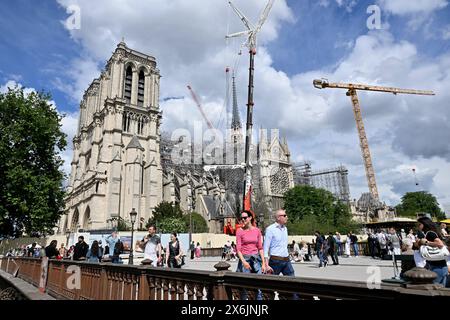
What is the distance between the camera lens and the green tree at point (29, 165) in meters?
24.3

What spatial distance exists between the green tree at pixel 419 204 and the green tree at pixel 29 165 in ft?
254

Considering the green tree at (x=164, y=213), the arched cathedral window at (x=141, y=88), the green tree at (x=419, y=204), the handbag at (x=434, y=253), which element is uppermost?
the arched cathedral window at (x=141, y=88)

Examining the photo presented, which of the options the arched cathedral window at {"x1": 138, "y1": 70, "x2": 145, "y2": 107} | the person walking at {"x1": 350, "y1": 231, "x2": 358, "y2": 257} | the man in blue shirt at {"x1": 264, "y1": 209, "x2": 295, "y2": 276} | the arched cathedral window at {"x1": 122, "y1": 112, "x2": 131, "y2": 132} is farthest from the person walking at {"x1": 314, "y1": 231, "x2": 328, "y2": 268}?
the arched cathedral window at {"x1": 138, "y1": 70, "x2": 145, "y2": 107}

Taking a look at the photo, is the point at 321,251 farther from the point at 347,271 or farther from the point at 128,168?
the point at 128,168

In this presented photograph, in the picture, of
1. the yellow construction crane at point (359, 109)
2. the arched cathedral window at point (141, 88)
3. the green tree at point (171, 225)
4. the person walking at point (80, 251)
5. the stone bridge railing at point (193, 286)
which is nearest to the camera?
the stone bridge railing at point (193, 286)

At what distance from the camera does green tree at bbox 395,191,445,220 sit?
7600 centimetres

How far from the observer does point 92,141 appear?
192 feet

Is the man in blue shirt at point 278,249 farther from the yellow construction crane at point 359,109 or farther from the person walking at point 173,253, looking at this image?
the yellow construction crane at point 359,109

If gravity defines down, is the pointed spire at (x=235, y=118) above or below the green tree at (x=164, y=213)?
above

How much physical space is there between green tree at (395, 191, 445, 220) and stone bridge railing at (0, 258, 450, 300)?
8295 centimetres

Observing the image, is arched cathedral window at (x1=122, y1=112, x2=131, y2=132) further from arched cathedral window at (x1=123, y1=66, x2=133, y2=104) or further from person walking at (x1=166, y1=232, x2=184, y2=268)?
person walking at (x1=166, y1=232, x2=184, y2=268)

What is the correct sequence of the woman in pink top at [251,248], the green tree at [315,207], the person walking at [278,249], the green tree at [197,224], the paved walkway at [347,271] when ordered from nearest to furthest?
the person walking at [278,249], the woman in pink top at [251,248], the paved walkway at [347,271], the green tree at [197,224], the green tree at [315,207]

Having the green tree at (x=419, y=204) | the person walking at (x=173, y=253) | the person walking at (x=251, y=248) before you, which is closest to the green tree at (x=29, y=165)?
the person walking at (x=173, y=253)
